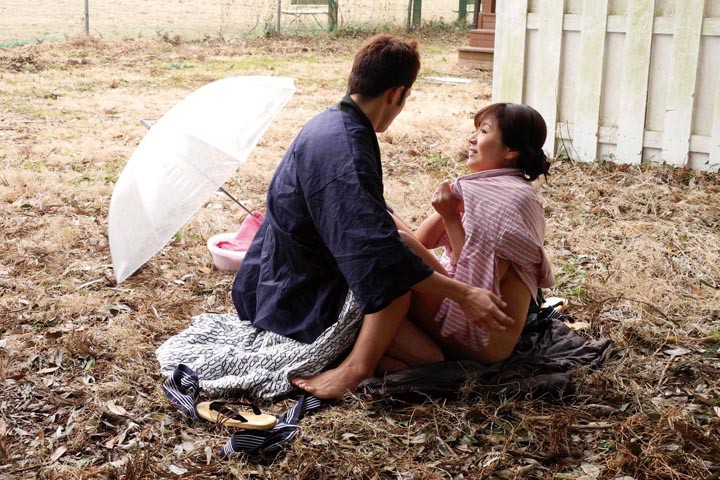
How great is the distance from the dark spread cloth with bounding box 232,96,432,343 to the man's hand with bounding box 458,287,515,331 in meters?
0.16

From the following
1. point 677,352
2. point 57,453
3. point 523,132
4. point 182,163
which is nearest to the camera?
point 57,453

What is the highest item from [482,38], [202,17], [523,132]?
[202,17]

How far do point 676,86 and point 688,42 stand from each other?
1.00 feet

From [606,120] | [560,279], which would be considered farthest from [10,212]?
[606,120]

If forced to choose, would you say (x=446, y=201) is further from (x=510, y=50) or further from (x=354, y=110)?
(x=510, y=50)

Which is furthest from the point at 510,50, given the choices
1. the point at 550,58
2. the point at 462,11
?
the point at 462,11

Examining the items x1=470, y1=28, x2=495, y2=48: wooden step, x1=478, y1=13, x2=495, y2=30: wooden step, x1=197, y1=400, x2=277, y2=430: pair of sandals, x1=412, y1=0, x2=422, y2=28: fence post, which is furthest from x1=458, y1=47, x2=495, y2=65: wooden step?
x1=197, y1=400, x2=277, y2=430: pair of sandals

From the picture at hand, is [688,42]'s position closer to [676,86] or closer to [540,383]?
[676,86]

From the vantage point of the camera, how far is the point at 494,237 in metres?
2.81

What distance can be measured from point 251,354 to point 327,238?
64cm

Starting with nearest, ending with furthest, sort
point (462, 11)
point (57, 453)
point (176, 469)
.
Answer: point (176, 469) < point (57, 453) < point (462, 11)

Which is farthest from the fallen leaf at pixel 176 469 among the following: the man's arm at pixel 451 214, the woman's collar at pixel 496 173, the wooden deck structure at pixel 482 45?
the wooden deck structure at pixel 482 45

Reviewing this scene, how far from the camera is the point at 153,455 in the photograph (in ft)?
8.55

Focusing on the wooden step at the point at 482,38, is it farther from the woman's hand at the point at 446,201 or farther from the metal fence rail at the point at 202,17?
the woman's hand at the point at 446,201
